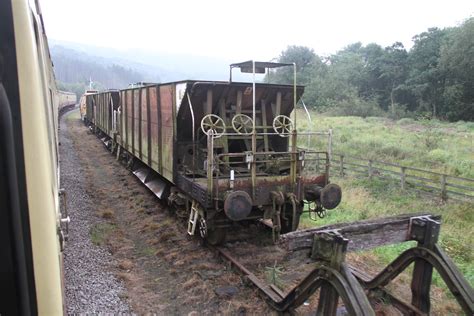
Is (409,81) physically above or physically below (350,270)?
above

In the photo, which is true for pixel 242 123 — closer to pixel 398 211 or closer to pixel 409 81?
pixel 398 211

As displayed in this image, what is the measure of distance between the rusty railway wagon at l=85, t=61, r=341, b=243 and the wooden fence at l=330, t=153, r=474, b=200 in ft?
18.1

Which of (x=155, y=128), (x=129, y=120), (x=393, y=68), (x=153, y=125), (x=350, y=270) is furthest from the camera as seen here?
(x=393, y=68)

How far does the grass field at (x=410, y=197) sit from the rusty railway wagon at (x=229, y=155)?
3.39ft

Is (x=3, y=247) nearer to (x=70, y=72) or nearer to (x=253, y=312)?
(x=253, y=312)

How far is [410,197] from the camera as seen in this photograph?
12.6 meters

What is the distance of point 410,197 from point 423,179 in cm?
69

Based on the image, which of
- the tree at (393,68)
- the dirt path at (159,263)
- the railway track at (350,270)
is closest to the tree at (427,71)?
the tree at (393,68)

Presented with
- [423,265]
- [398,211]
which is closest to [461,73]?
[398,211]

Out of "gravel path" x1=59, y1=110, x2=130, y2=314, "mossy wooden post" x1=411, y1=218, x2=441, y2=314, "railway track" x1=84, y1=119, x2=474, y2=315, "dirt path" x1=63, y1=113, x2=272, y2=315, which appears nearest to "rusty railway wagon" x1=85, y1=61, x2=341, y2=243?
"dirt path" x1=63, y1=113, x2=272, y2=315

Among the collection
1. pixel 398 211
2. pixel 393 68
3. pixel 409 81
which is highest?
pixel 393 68

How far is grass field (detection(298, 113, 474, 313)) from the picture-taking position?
7871 mm

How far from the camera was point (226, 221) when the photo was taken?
7328 millimetres

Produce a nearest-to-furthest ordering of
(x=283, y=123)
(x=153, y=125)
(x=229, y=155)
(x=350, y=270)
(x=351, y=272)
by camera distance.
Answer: (x=351, y=272)
(x=350, y=270)
(x=229, y=155)
(x=283, y=123)
(x=153, y=125)
